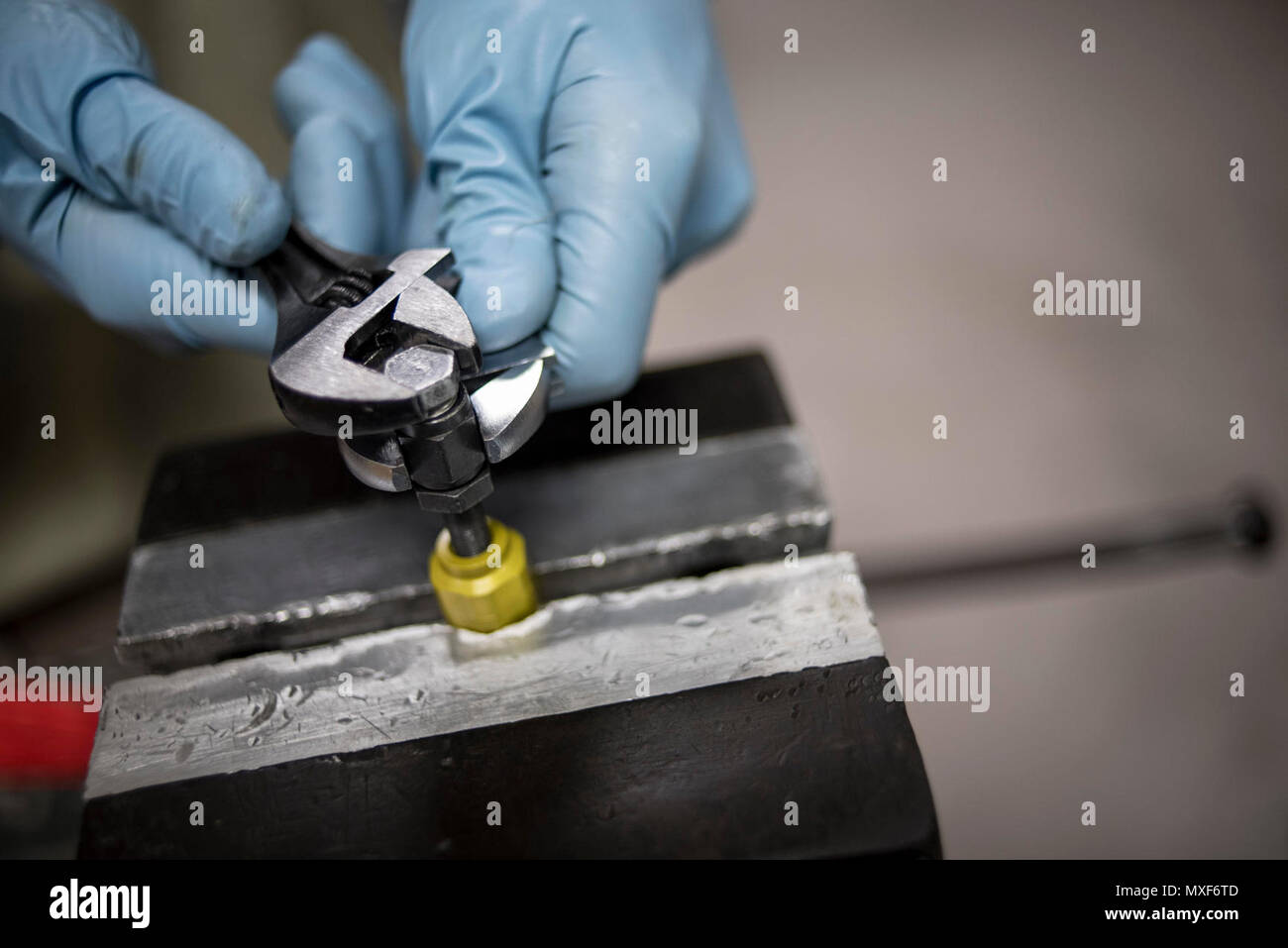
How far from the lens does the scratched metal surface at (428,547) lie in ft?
3.08

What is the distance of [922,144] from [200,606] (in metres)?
2.48

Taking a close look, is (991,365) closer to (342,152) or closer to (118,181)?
(342,152)

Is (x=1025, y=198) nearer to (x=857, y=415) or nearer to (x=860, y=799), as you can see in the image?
(x=857, y=415)

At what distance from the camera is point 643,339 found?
1.06m

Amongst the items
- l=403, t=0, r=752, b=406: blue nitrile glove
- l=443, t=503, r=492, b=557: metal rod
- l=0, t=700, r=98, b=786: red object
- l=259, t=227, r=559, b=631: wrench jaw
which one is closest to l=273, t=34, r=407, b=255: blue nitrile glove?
l=403, t=0, r=752, b=406: blue nitrile glove

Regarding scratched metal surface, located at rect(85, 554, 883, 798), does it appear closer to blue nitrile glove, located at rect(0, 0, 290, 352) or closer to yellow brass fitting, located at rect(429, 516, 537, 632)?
yellow brass fitting, located at rect(429, 516, 537, 632)

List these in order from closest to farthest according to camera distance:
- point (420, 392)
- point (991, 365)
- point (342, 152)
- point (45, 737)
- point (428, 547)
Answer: point (420, 392), point (428, 547), point (342, 152), point (45, 737), point (991, 365)


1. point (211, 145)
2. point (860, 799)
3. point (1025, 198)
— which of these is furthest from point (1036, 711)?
point (211, 145)

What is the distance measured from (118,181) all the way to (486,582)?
0.66 metres

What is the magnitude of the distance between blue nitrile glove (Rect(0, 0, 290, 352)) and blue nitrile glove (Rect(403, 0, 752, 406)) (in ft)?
0.76

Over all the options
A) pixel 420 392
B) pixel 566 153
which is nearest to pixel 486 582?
pixel 420 392

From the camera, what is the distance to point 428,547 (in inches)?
38.6

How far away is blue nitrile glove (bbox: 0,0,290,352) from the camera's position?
0.97 m

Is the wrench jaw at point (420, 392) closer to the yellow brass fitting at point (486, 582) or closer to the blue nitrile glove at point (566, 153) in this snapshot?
the yellow brass fitting at point (486, 582)
